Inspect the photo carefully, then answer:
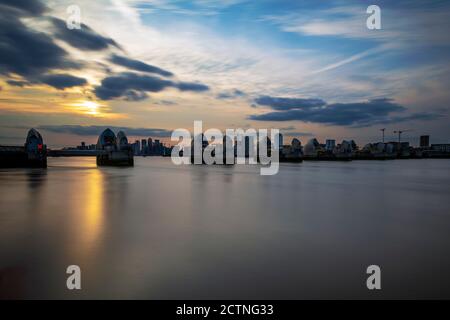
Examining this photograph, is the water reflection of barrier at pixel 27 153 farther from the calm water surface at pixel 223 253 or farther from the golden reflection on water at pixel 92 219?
the calm water surface at pixel 223 253

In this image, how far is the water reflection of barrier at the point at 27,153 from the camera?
256ft

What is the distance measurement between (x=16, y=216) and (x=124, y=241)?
10.3 m

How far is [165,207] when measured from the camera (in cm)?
2222

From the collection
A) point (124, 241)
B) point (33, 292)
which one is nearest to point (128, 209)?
point (124, 241)

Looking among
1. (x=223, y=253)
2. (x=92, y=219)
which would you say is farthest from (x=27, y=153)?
(x=223, y=253)

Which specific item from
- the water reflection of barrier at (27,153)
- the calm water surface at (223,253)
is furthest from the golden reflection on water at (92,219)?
the water reflection of barrier at (27,153)

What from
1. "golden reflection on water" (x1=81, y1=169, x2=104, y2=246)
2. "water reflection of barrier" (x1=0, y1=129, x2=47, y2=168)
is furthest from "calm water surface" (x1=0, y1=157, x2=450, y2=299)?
"water reflection of barrier" (x1=0, y1=129, x2=47, y2=168)

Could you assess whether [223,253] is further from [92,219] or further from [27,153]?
[27,153]

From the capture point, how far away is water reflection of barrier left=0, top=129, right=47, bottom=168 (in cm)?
7812

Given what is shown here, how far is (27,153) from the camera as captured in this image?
3179 inches

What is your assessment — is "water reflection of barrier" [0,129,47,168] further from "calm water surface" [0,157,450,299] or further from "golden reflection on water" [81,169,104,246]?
"calm water surface" [0,157,450,299]

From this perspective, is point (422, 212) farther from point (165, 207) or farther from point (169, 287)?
point (169, 287)
